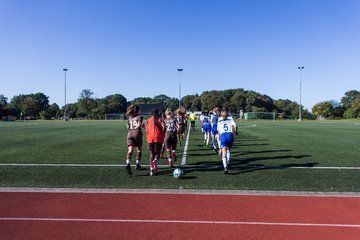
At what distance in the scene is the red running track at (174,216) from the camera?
5.03 metres

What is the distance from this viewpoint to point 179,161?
1186 centimetres

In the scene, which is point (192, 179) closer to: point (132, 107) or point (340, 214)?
point (132, 107)

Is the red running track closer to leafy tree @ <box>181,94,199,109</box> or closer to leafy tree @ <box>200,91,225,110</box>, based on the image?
leafy tree @ <box>200,91,225,110</box>

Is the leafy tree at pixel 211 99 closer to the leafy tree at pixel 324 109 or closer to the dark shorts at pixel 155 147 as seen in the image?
the leafy tree at pixel 324 109

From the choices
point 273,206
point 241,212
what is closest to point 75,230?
point 241,212

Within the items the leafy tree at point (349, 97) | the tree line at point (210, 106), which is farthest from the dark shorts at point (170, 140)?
the leafy tree at point (349, 97)

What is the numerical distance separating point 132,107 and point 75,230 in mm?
4965

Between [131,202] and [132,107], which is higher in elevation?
[132,107]

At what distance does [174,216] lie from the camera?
18.9ft

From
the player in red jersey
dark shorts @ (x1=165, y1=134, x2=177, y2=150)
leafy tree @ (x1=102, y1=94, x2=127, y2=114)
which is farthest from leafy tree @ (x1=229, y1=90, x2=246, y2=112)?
the player in red jersey

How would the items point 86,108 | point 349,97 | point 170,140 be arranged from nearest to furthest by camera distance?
point 170,140, point 86,108, point 349,97

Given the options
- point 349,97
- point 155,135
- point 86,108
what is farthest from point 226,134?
point 349,97

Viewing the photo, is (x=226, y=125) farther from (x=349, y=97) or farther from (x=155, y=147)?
(x=349, y=97)

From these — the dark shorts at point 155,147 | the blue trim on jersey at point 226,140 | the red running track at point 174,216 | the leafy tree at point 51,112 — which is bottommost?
the red running track at point 174,216
